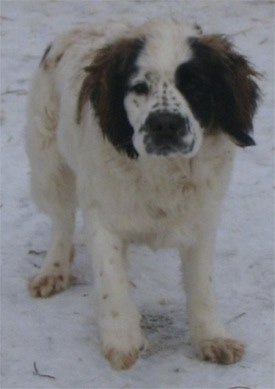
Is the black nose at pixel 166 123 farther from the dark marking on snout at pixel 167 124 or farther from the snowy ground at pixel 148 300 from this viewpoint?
the snowy ground at pixel 148 300

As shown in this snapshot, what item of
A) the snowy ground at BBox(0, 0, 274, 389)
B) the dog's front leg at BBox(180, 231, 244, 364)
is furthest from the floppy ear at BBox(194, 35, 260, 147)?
the snowy ground at BBox(0, 0, 274, 389)

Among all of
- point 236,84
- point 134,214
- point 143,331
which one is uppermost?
point 236,84

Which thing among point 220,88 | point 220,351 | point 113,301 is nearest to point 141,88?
point 220,88

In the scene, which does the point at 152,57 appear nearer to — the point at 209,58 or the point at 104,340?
the point at 209,58

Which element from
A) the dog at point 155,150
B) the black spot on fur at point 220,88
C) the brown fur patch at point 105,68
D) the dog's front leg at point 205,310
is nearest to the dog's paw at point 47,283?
the dog at point 155,150

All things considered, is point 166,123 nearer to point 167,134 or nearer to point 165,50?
point 167,134

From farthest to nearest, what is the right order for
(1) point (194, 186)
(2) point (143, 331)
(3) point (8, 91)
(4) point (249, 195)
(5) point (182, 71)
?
(3) point (8, 91) → (4) point (249, 195) → (2) point (143, 331) → (1) point (194, 186) → (5) point (182, 71)

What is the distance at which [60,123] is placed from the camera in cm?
541

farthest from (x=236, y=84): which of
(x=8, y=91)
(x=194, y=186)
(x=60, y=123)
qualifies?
(x=8, y=91)

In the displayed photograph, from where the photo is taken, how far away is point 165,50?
4441mm

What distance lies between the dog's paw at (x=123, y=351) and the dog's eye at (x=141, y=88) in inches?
42.7

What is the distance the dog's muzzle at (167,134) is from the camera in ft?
14.1

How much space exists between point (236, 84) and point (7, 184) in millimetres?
2580

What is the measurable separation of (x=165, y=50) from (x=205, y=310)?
1276 millimetres
